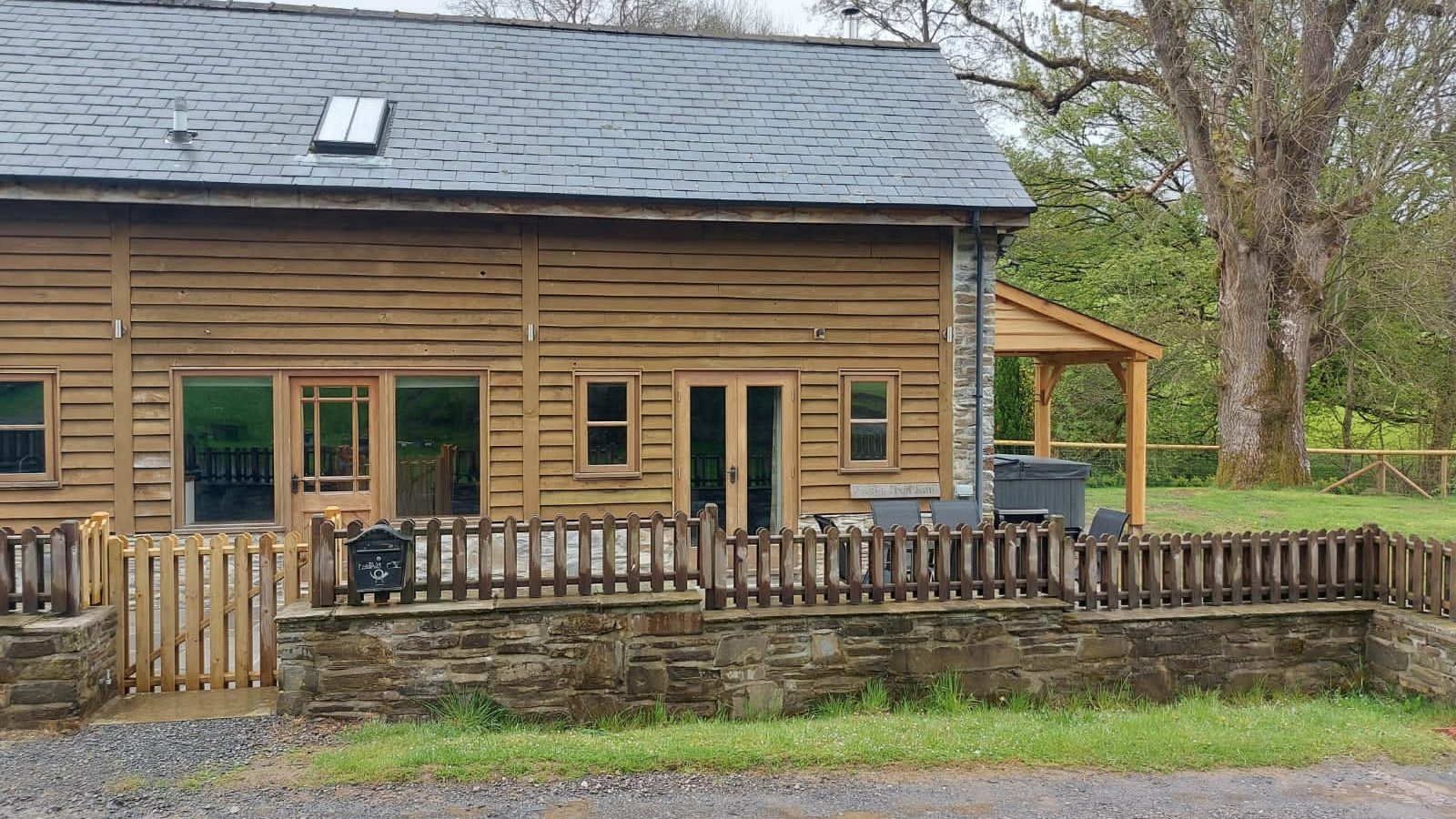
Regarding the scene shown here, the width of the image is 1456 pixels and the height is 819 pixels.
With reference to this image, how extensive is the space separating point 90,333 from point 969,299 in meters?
8.79

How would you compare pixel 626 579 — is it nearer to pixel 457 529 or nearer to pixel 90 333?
pixel 457 529

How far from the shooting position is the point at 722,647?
6.76m

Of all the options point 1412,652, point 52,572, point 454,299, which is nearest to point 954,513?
point 1412,652

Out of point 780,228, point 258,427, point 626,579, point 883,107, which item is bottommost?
point 626,579

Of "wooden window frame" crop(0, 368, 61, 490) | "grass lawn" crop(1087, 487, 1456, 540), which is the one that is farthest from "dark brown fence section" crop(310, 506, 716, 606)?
"grass lawn" crop(1087, 487, 1456, 540)

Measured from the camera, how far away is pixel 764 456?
419 inches

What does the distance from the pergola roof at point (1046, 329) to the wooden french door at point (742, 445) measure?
125 inches

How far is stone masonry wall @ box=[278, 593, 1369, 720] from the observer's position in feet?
20.8

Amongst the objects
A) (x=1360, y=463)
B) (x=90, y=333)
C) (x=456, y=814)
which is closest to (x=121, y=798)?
(x=456, y=814)

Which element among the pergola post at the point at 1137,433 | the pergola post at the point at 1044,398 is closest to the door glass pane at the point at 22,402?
the pergola post at the point at 1137,433

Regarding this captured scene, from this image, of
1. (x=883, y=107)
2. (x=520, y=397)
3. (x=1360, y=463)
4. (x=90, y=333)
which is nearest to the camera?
(x=90, y=333)

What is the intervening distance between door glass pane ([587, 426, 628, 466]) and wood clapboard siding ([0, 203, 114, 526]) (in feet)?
14.8

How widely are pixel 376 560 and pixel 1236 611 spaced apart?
6104 mm

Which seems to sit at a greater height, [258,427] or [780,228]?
[780,228]
